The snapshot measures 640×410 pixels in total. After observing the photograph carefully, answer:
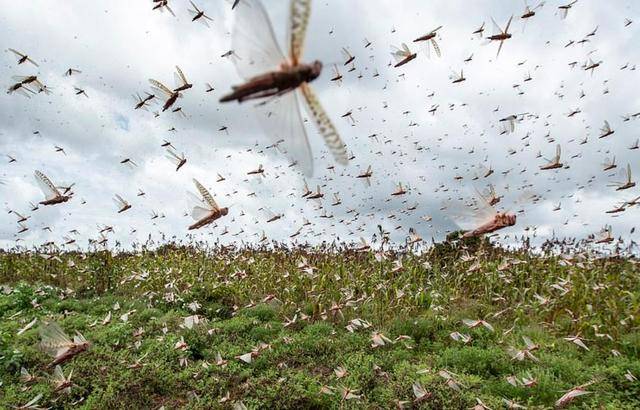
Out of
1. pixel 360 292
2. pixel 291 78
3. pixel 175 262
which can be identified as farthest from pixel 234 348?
pixel 291 78

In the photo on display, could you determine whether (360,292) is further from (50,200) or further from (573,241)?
(50,200)

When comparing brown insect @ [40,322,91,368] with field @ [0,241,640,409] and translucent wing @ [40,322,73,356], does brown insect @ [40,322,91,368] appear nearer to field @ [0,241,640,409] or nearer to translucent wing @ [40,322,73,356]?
translucent wing @ [40,322,73,356]

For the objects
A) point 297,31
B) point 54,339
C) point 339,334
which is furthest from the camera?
point 339,334

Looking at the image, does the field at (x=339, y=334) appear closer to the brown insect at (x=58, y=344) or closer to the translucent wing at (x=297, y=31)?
the brown insect at (x=58, y=344)

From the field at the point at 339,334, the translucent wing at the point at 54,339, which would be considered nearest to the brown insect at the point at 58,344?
the translucent wing at the point at 54,339

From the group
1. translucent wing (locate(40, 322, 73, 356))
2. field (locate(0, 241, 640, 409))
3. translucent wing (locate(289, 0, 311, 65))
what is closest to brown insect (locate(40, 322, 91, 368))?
translucent wing (locate(40, 322, 73, 356))

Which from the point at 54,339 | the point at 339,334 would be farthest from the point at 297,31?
the point at 339,334

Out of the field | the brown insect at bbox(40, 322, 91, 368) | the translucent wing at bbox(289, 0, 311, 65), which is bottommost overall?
the field

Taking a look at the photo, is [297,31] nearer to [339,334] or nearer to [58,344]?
[58,344]

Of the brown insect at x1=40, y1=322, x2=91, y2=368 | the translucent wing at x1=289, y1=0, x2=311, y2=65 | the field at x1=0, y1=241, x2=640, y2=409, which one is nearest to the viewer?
the translucent wing at x1=289, y1=0, x2=311, y2=65
